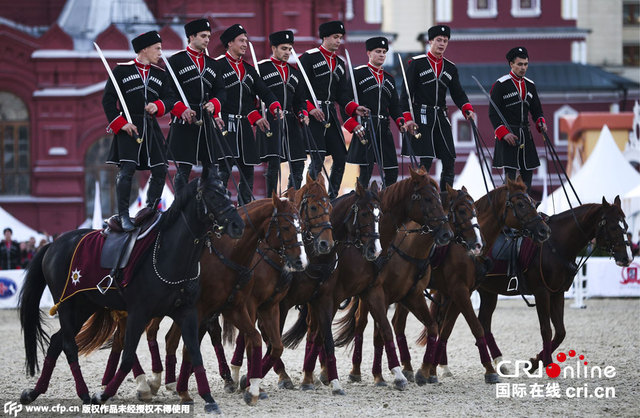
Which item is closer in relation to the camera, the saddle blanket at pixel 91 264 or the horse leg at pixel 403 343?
the saddle blanket at pixel 91 264

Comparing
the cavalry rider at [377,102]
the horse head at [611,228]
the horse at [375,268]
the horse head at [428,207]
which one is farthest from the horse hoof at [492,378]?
the cavalry rider at [377,102]

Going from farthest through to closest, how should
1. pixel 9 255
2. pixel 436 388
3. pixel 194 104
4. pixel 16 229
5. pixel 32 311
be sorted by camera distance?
1. pixel 16 229
2. pixel 9 255
3. pixel 436 388
4. pixel 194 104
5. pixel 32 311

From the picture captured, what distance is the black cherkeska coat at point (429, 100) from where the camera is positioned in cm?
→ 1480

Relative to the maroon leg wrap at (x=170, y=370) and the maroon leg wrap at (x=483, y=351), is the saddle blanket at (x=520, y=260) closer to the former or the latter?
the maroon leg wrap at (x=483, y=351)

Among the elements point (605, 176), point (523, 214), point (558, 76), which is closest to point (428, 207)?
point (523, 214)

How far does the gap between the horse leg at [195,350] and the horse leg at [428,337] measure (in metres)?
3.50

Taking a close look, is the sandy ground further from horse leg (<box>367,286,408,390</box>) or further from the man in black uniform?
the man in black uniform

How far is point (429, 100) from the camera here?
14859mm

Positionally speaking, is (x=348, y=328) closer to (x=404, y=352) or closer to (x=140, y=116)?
(x=404, y=352)

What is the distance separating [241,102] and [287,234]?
2642mm

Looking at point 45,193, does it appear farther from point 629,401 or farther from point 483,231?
point 629,401

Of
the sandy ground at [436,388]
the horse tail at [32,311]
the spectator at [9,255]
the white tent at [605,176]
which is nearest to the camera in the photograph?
the sandy ground at [436,388]

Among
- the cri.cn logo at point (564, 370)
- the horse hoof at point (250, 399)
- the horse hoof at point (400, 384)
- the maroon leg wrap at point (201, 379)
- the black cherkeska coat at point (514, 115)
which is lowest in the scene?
the cri.cn logo at point (564, 370)

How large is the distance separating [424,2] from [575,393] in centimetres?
6159
